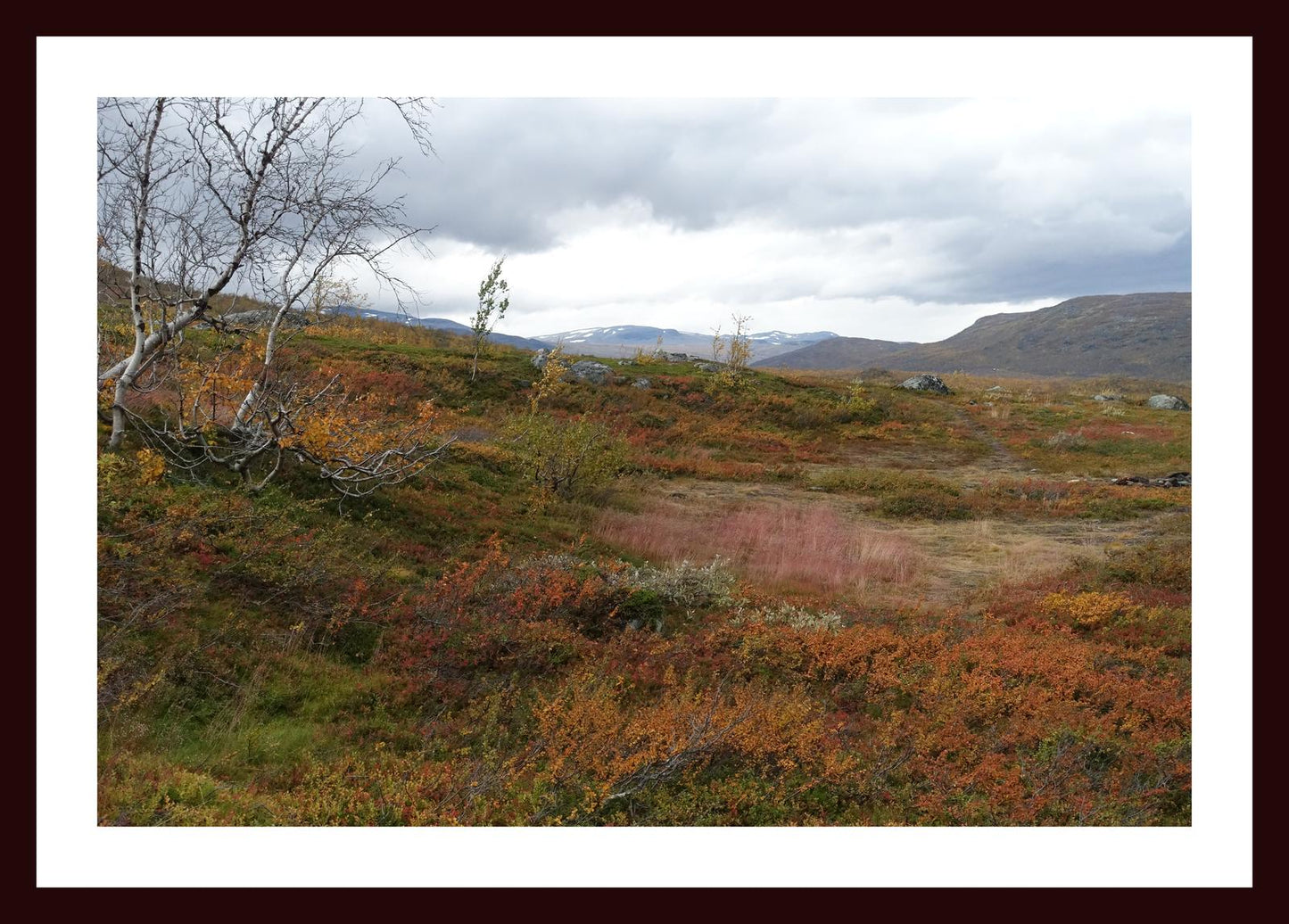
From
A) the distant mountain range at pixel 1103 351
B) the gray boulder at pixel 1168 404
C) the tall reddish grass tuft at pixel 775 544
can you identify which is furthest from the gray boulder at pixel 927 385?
the distant mountain range at pixel 1103 351

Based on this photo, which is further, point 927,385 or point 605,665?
point 927,385

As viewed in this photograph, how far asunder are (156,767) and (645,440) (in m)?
22.1

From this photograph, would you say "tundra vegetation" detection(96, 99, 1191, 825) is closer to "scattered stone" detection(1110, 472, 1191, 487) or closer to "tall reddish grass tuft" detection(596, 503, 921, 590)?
"tall reddish grass tuft" detection(596, 503, 921, 590)

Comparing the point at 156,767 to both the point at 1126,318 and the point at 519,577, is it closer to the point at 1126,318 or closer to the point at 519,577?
the point at 519,577

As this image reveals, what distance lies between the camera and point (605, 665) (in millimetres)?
7359

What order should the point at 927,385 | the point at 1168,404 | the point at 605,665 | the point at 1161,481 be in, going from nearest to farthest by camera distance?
the point at 605,665
the point at 1161,481
the point at 1168,404
the point at 927,385

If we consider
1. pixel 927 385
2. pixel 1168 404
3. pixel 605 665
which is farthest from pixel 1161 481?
pixel 1168 404

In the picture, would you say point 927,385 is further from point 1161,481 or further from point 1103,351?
point 1103,351

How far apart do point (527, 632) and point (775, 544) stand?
270 inches

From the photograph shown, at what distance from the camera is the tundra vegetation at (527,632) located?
5152mm

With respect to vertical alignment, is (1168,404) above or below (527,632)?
above

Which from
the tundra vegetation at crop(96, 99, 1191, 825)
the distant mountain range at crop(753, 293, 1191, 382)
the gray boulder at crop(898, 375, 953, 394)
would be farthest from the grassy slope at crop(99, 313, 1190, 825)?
the distant mountain range at crop(753, 293, 1191, 382)

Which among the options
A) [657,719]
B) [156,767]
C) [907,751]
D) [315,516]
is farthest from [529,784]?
[315,516]

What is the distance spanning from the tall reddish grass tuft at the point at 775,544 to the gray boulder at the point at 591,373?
18.7 metres
